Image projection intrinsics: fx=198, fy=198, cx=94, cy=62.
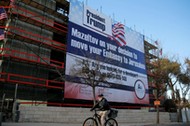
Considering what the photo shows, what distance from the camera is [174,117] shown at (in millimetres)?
25891

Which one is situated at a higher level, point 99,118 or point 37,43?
point 37,43

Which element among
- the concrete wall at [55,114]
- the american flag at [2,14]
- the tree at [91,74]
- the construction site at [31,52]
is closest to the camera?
the concrete wall at [55,114]

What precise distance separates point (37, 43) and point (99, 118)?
38.5 ft

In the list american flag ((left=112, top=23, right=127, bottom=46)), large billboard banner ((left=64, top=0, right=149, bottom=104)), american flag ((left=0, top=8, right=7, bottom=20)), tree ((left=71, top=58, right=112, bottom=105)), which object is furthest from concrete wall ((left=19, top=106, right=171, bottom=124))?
american flag ((left=112, top=23, right=127, bottom=46))

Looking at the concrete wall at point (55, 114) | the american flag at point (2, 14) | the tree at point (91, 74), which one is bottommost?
the concrete wall at point (55, 114)

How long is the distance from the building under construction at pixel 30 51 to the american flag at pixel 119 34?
706 centimetres

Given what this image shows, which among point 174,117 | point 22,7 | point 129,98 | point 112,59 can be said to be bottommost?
point 174,117

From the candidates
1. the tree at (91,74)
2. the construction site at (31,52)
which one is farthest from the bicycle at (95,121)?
the construction site at (31,52)

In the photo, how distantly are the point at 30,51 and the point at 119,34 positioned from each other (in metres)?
12.5

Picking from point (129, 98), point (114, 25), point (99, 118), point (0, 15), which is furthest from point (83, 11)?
point (99, 118)

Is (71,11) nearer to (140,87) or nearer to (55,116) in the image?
(55,116)

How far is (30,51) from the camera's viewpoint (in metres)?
18.0

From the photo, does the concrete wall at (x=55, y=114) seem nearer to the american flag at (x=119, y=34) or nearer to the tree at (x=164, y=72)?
the tree at (x=164, y=72)

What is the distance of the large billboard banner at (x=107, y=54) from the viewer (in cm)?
1917
